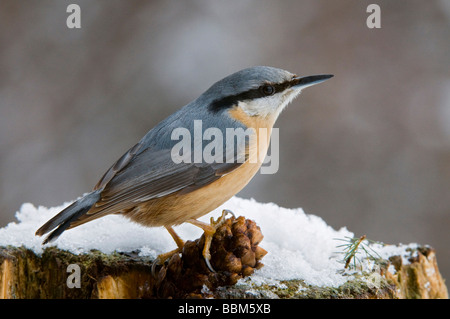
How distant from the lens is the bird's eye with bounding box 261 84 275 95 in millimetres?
2545

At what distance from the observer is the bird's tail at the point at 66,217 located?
80.4 inches

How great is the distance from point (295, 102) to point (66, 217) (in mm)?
3027

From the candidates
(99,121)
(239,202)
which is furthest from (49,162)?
(239,202)

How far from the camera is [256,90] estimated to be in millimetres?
2537

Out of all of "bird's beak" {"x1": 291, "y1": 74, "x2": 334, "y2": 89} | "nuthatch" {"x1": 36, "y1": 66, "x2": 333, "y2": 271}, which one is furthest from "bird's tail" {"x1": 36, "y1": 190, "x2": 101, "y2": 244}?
"bird's beak" {"x1": 291, "y1": 74, "x2": 334, "y2": 89}

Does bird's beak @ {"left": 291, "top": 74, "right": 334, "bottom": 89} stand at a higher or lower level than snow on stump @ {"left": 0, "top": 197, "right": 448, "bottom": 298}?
higher

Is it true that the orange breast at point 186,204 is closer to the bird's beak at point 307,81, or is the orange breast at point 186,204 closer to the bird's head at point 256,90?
the bird's head at point 256,90

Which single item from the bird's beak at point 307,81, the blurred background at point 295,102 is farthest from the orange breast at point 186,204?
the blurred background at point 295,102

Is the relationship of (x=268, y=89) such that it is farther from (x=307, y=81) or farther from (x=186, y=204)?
(x=186, y=204)

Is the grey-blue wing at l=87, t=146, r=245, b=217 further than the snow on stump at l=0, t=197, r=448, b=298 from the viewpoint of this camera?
Yes

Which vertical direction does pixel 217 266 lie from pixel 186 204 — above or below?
below

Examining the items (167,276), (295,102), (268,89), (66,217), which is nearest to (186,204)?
(167,276)

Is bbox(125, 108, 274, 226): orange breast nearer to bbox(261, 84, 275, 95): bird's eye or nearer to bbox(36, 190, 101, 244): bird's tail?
bbox(36, 190, 101, 244): bird's tail

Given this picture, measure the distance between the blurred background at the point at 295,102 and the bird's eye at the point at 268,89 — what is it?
1965 millimetres
